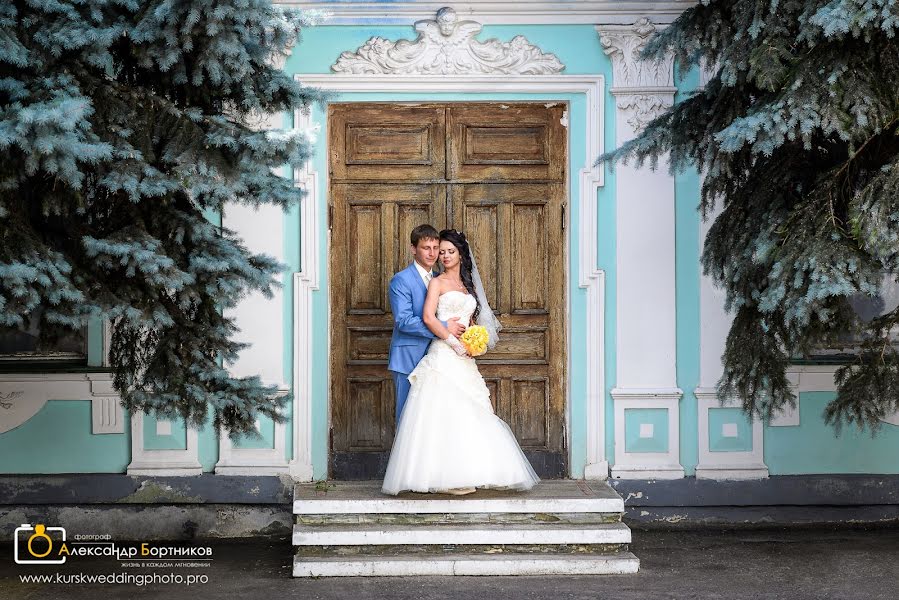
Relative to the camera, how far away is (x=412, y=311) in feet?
24.3

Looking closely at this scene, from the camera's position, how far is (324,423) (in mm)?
8039

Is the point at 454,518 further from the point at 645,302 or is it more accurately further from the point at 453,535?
the point at 645,302

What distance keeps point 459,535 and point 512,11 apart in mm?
3637

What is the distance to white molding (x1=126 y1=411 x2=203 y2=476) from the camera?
26.0 ft

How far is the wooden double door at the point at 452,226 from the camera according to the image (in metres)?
8.09

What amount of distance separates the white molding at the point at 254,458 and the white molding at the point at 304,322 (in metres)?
0.08

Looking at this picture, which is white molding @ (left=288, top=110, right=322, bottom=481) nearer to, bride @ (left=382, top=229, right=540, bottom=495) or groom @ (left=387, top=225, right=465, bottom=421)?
groom @ (left=387, top=225, right=465, bottom=421)

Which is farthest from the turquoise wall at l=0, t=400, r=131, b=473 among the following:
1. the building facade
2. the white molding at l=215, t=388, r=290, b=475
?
the white molding at l=215, t=388, r=290, b=475

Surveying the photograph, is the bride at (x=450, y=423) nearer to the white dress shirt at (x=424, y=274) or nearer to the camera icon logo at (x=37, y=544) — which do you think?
the white dress shirt at (x=424, y=274)

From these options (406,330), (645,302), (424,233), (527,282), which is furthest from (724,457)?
(424,233)

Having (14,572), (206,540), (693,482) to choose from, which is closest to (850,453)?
(693,482)

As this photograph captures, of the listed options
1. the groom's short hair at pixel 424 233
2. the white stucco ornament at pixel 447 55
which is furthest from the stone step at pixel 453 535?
the white stucco ornament at pixel 447 55

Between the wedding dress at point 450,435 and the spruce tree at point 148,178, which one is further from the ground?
the spruce tree at point 148,178

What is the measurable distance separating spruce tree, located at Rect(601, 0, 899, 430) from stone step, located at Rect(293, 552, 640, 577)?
51.6 inches
